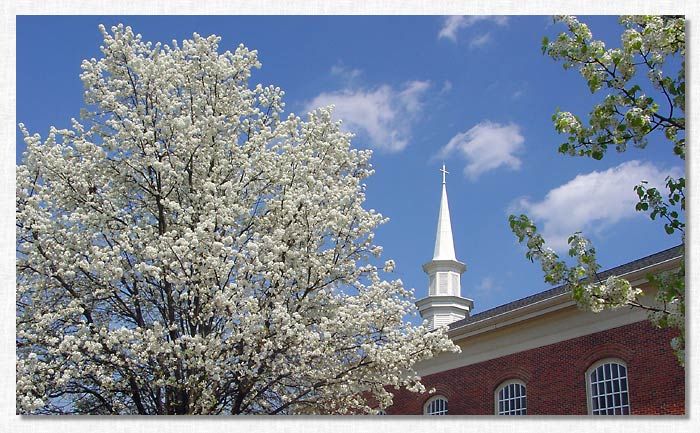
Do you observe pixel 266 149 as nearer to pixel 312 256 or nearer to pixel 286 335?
pixel 312 256

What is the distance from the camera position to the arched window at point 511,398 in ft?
66.9

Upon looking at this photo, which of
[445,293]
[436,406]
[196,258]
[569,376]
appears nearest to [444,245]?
[445,293]

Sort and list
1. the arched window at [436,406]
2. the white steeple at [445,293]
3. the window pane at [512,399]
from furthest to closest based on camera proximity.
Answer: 1. the white steeple at [445,293]
2. the arched window at [436,406]
3. the window pane at [512,399]

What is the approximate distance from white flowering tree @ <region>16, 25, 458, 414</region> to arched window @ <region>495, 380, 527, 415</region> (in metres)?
6.26

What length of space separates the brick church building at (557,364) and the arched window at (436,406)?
0.03 m

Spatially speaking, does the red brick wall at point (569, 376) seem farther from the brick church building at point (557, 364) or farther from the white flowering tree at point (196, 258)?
the white flowering tree at point (196, 258)

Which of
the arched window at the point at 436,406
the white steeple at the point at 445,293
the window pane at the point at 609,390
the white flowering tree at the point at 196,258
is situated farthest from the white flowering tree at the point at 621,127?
the white steeple at the point at 445,293

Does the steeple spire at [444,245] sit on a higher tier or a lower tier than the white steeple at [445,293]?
higher

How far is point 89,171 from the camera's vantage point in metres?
14.2

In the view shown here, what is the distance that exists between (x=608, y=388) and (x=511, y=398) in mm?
3139

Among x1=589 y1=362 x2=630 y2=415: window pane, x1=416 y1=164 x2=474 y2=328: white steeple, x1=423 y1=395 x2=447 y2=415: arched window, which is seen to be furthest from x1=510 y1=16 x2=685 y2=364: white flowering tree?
x1=416 y1=164 x2=474 y2=328: white steeple

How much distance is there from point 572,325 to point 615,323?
1305 mm

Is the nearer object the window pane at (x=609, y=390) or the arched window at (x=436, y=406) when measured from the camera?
the window pane at (x=609, y=390)
